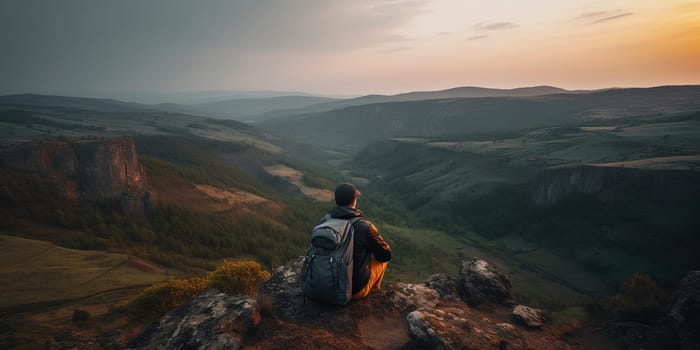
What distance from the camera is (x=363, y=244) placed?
936 cm

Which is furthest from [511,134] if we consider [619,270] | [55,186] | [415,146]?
[55,186]

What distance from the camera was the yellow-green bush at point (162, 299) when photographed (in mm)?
15500

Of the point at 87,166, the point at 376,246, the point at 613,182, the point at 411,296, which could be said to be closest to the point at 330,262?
the point at 376,246

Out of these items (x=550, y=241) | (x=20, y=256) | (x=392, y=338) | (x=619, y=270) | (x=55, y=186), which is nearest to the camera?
(x=392, y=338)

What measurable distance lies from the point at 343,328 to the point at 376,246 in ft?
9.21

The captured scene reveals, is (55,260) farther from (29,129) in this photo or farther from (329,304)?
(29,129)

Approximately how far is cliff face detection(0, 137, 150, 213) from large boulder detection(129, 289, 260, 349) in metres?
50.3

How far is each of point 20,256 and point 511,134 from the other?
6864 inches

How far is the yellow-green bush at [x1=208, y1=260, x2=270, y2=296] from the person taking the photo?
16188 millimetres

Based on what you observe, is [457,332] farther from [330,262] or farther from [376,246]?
[330,262]

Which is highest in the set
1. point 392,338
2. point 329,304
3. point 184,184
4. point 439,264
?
point 329,304

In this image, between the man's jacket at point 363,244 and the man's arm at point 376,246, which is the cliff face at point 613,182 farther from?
the man's jacket at point 363,244

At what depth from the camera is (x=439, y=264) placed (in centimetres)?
6034

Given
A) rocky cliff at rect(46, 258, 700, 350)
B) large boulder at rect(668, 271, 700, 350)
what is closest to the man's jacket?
rocky cliff at rect(46, 258, 700, 350)
